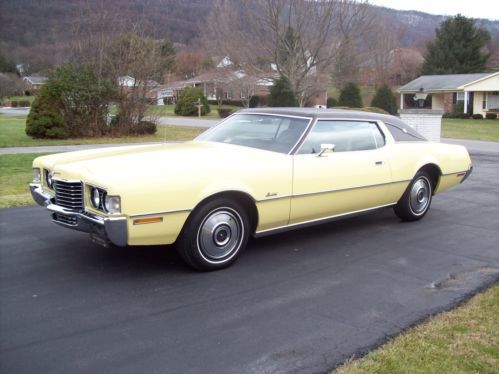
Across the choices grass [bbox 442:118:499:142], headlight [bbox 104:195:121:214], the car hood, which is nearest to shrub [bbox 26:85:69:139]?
the car hood

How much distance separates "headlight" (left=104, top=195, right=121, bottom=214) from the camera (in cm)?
419

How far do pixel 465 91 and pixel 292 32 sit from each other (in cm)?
1817

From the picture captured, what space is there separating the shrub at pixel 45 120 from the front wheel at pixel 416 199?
14.4 m

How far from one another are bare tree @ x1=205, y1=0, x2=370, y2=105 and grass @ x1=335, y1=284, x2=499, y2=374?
99.5 feet

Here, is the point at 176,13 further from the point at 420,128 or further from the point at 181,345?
the point at 181,345

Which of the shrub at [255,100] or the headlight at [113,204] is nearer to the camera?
the headlight at [113,204]

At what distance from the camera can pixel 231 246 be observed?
16.1 feet

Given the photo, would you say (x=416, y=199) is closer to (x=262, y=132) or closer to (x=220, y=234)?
(x=262, y=132)

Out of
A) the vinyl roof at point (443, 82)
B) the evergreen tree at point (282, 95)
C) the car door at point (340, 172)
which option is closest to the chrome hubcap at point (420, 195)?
the car door at point (340, 172)

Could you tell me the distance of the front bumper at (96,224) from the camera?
4180mm

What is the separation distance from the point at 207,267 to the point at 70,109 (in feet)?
52.1

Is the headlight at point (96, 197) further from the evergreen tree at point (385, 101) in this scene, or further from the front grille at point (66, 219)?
the evergreen tree at point (385, 101)

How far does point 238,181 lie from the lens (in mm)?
4805

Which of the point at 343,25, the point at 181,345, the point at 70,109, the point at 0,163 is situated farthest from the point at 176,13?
the point at 181,345
